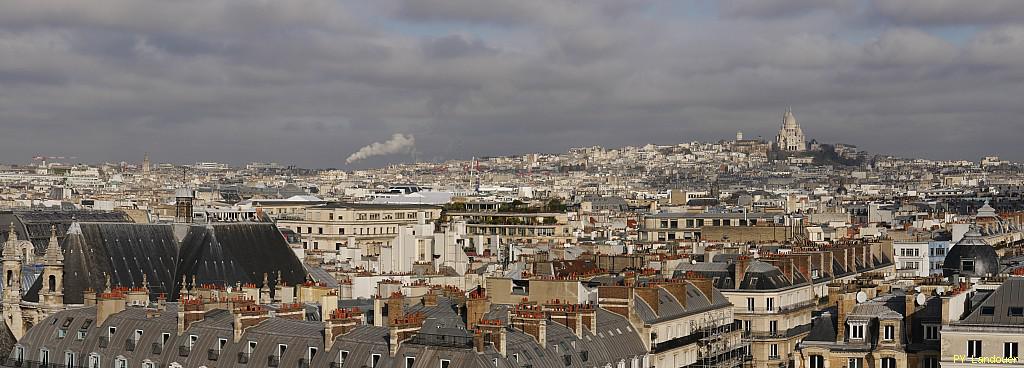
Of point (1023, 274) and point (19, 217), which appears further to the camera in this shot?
point (19, 217)

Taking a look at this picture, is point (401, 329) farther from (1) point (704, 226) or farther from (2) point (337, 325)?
(1) point (704, 226)

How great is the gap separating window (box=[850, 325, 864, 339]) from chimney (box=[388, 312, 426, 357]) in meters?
12.7

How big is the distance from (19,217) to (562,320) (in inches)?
1710

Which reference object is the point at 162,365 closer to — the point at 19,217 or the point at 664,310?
the point at 664,310

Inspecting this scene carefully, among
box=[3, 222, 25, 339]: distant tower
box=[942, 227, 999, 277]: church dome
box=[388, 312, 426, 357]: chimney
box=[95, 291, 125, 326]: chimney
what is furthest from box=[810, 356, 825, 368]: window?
box=[3, 222, 25, 339]: distant tower

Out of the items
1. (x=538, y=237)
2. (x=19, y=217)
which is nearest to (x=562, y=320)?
(x=19, y=217)

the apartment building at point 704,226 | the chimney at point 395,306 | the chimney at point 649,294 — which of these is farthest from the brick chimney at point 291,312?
the apartment building at point 704,226

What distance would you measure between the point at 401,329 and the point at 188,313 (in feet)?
27.8

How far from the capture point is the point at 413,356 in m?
39.9

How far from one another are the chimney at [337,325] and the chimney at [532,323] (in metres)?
4.37

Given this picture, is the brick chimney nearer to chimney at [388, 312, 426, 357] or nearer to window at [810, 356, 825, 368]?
chimney at [388, 312, 426, 357]

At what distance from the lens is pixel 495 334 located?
40.2 metres

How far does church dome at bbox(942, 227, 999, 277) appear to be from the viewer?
61812 millimetres

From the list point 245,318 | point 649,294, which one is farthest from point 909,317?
point 245,318
